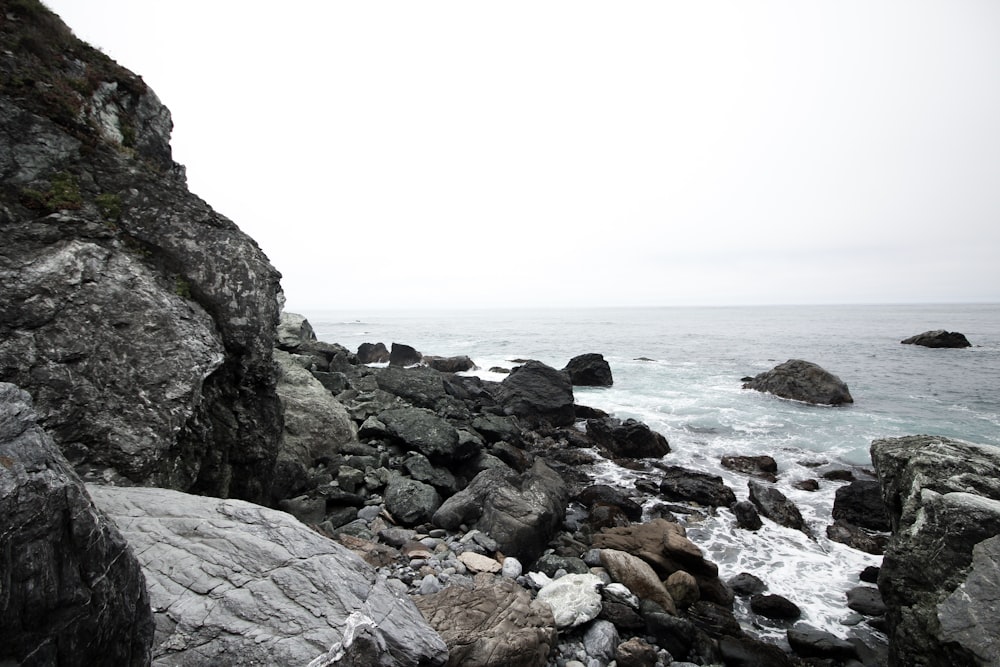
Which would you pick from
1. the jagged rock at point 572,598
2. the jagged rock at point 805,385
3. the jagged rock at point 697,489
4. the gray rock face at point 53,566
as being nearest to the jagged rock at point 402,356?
the jagged rock at point 697,489

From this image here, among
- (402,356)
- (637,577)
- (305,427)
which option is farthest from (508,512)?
(402,356)

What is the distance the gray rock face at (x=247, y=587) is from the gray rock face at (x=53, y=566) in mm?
596

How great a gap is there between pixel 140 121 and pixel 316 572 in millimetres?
9760

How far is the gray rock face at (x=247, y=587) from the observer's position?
11.8 ft

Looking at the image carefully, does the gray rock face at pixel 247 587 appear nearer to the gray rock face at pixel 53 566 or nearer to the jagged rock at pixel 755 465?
the gray rock face at pixel 53 566

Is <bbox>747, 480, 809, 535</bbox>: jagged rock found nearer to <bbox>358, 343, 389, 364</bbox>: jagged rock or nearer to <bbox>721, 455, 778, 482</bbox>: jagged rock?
<bbox>721, 455, 778, 482</bbox>: jagged rock

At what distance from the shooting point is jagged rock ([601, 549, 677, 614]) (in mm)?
7664

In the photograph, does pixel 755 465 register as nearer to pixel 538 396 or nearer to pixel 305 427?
pixel 538 396

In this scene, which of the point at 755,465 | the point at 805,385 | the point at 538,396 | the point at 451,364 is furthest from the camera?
the point at 451,364

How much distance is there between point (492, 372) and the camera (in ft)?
115

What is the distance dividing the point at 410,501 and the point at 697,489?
9033mm

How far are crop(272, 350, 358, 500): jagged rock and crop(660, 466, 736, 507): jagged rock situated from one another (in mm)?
9765

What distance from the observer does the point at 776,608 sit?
27.4 ft

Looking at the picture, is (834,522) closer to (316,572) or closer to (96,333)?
(316,572)
